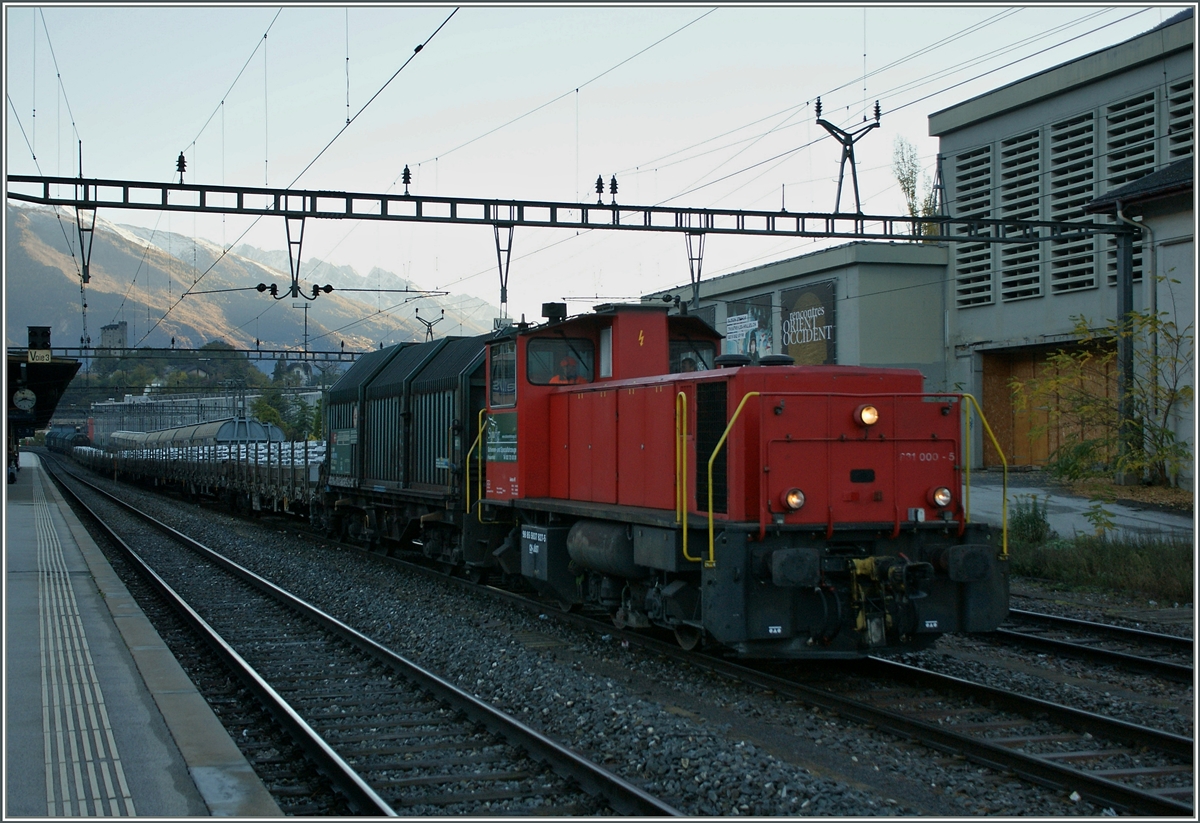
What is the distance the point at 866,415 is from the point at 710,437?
124 cm

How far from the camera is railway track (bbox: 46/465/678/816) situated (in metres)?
5.50

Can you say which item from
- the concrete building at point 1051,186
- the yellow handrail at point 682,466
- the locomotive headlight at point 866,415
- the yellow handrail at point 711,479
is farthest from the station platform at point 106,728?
the concrete building at point 1051,186

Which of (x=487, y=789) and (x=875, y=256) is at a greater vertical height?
(x=875, y=256)

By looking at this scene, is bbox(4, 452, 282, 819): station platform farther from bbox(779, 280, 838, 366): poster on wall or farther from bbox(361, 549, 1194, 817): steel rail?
bbox(779, 280, 838, 366): poster on wall

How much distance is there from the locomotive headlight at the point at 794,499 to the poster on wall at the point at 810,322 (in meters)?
23.6

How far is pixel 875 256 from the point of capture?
3011 cm

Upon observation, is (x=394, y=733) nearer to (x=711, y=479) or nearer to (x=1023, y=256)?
(x=711, y=479)

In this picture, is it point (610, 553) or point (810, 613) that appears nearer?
point (810, 613)

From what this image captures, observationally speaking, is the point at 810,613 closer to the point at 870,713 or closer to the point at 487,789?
the point at 870,713

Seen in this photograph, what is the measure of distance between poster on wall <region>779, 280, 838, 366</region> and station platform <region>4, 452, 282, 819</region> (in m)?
24.1

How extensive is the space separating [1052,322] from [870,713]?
76.3 feet

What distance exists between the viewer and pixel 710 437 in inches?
313

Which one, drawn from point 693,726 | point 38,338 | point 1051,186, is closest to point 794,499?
point 693,726

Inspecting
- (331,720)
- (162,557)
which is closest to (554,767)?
(331,720)
